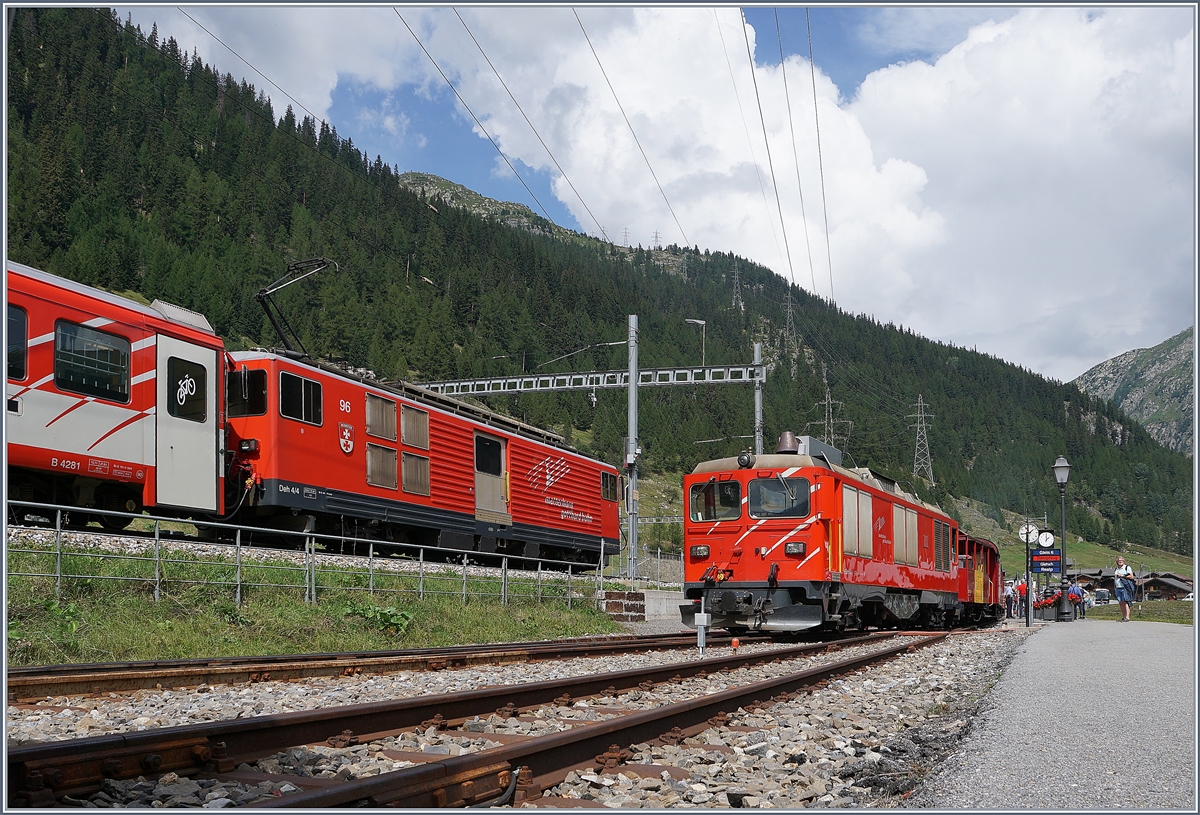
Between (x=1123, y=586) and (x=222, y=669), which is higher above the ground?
(x=222, y=669)

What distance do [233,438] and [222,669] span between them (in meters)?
9.02

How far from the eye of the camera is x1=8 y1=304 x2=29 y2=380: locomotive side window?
11883mm

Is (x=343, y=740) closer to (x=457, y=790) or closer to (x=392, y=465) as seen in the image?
(x=457, y=790)

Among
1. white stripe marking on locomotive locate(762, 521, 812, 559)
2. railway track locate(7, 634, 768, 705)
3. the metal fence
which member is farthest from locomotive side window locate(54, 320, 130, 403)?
white stripe marking on locomotive locate(762, 521, 812, 559)

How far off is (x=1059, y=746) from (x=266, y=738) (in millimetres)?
4634

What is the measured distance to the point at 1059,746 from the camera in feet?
18.8

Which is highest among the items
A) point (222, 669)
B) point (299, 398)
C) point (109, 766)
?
point (299, 398)

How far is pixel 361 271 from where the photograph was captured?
346 feet

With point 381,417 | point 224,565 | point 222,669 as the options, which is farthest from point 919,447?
point 222,669

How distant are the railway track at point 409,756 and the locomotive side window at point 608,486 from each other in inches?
873

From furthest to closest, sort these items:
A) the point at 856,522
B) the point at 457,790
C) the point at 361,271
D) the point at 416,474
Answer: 1. the point at 361,271
2. the point at 416,474
3. the point at 856,522
4. the point at 457,790

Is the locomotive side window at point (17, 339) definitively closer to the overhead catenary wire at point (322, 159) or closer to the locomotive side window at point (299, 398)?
the locomotive side window at point (299, 398)

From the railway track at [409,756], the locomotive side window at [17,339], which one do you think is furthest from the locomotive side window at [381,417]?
the railway track at [409,756]

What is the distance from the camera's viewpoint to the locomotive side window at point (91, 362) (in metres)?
12.6
